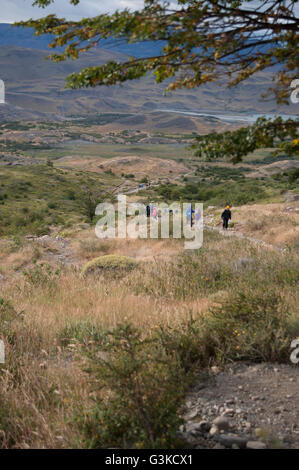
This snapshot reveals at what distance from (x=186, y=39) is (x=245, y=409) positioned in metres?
3.09

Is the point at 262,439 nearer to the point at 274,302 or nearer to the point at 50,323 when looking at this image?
the point at 274,302

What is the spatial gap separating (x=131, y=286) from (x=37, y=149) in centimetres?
13147

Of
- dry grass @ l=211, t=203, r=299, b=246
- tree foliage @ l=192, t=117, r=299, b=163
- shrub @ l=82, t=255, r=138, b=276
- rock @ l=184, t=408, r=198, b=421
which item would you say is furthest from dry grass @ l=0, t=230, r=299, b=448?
dry grass @ l=211, t=203, r=299, b=246

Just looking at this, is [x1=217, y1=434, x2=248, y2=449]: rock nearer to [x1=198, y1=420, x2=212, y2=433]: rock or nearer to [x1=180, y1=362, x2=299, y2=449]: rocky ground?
[x1=180, y1=362, x2=299, y2=449]: rocky ground

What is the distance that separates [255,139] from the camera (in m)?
3.23

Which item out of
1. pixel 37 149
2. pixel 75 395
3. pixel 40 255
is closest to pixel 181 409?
pixel 75 395

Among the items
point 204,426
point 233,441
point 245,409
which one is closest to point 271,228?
point 245,409

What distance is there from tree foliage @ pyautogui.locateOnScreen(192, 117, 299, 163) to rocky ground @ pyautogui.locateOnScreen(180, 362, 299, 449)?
2.03 m

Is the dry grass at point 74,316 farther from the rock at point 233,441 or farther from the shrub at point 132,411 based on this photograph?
the rock at point 233,441

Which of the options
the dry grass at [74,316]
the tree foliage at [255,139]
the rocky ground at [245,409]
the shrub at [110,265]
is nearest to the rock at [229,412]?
the rocky ground at [245,409]

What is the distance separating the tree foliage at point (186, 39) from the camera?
125 inches

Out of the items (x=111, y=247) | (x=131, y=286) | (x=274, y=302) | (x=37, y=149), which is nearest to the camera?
(x=274, y=302)
